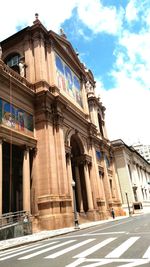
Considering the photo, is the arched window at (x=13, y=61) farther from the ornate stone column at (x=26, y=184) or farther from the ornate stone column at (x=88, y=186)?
the ornate stone column at (x=88, y=186)

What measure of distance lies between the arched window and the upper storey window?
494 cm

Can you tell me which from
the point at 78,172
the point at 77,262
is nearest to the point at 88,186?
the point at 78,172

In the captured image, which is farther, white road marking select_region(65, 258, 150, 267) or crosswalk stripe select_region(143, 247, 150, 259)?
crosswalk stripe select_region(143, 247, 150, 259)

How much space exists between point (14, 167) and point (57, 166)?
200 inches

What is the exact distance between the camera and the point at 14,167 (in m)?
28.5

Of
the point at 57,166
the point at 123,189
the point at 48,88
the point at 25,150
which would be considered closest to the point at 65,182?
the point at 57,166

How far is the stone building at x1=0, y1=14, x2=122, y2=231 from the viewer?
23.8m

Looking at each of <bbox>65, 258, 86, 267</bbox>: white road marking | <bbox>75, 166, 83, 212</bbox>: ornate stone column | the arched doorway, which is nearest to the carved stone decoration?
the arched doorway

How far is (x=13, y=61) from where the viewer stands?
1308 inches

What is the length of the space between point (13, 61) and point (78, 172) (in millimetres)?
16644

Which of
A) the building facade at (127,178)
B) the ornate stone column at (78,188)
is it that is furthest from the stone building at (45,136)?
the building facade at (127,178)

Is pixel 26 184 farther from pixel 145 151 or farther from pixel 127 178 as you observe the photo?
pixel 145 151

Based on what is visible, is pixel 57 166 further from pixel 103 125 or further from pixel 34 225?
pixel 103 125

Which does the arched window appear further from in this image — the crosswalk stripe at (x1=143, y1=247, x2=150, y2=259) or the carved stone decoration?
the crosswalk stripe at (x1=143, y1=247, x2=150, y2=259)
